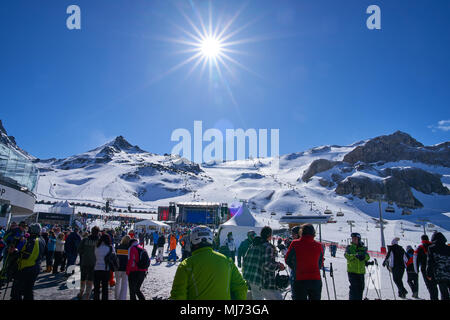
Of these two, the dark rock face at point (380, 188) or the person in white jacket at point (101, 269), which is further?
the dark rock face at point (380, 188)

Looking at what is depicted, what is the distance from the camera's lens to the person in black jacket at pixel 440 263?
19.7ft

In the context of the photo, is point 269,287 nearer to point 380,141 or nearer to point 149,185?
point 149,185

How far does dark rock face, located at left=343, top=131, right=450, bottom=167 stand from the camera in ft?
486

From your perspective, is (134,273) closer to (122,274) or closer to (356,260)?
(122,274)

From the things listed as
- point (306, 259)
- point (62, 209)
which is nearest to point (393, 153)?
Result: point (62, 209)

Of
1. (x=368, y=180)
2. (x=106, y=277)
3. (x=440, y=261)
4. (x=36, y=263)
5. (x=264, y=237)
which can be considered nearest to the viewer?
(x=264, y=237)

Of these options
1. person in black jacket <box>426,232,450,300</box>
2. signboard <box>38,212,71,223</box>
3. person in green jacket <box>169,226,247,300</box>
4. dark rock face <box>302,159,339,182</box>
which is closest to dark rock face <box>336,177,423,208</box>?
dark rock face <box>302,159,339,182</box>

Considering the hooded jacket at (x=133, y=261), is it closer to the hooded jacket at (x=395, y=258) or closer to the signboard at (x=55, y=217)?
the hooded jacket at (x=395, y=258)

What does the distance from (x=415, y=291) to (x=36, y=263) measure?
10.2 metres

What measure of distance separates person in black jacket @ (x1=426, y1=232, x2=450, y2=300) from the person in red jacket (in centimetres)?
343

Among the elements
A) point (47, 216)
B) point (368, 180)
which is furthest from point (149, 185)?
point (47, 216)

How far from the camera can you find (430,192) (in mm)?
111312

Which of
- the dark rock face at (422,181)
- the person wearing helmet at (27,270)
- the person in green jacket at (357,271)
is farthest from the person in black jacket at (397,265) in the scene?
the dark rock face at (422,181)

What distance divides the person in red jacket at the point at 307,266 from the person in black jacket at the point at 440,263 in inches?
135
